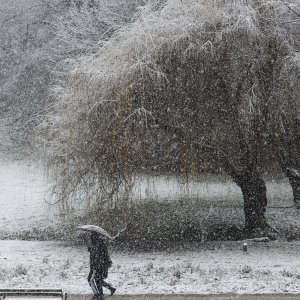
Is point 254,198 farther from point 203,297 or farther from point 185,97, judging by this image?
point 203,297

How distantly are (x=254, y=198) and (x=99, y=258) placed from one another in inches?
324

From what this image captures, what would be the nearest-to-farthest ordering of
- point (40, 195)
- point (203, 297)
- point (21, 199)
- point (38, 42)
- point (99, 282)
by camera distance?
point (99, 282), point (203, 297), point (21, 199), point (40, 195), point (38, 42)

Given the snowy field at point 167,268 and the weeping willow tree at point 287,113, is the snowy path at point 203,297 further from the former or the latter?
the weeping willow tree at point 287,113

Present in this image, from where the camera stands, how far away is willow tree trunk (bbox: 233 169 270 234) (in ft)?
60.1

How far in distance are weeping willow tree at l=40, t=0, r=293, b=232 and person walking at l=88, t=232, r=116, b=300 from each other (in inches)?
203

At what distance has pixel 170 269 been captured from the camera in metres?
14.1

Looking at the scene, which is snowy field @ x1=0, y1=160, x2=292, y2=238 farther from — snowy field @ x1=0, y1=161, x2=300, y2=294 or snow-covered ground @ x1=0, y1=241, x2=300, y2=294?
snow-covered ground @ x1=0, y1=241, x2=300, y2=294

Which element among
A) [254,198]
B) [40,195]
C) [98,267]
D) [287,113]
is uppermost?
[287,113]

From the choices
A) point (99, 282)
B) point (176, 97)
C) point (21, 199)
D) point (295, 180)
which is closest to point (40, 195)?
point (21, 199)

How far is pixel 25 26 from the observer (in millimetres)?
40000

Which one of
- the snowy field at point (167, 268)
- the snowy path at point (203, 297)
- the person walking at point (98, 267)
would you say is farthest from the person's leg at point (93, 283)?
the snowy field at point (167, 268)

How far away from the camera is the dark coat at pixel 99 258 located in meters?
11.2

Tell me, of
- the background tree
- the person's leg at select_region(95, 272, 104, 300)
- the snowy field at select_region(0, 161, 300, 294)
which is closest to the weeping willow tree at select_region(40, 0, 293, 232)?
the snowy field at select_region(0, 161, 300, 294)

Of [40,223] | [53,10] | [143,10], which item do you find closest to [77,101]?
[143,10]
